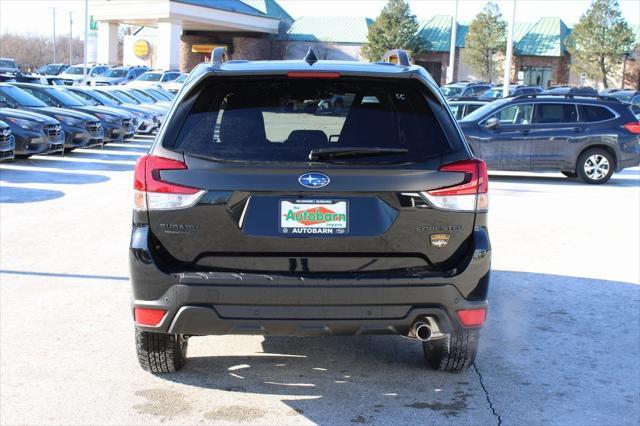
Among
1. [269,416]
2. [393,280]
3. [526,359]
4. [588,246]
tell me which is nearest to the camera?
[393,280]

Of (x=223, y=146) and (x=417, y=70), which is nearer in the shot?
(x=223, y=146)

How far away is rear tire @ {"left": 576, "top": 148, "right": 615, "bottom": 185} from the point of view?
55.8 feet

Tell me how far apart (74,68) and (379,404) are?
55252 millimetres

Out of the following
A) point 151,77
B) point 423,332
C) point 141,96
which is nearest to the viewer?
point 423,332

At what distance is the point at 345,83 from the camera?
14.6 feet

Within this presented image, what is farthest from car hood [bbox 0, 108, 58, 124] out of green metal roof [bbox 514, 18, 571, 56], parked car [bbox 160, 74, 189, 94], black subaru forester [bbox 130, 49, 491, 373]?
green metal roof [bbox 514, 18, 571, 56]

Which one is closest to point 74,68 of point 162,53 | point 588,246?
point 162,53

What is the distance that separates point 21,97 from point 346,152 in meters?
17.0

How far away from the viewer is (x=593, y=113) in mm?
17234

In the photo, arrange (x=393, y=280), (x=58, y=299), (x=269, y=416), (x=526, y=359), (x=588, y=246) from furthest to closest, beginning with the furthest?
(x=588, y=246) → (x=58, y=299) → (x=526, y=359) → (x=269, y=416) → (x=393, y=280)

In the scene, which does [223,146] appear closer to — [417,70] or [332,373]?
[417,70]

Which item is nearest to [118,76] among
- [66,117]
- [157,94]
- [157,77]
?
[157,77]

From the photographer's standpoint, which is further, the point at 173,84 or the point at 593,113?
the point at 173,84

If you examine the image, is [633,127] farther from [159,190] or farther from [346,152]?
[159,190]
